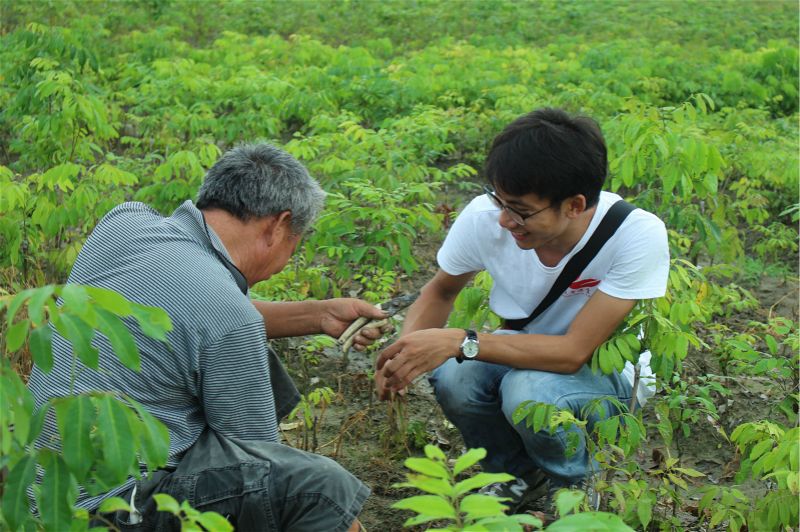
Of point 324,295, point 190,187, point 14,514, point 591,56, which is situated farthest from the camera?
point 591,56

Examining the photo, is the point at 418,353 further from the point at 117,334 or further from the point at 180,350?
the point at 117,334

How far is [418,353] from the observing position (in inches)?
109

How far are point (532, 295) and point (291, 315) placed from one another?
0.76 metres

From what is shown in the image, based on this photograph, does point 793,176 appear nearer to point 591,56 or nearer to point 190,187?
point 190,187

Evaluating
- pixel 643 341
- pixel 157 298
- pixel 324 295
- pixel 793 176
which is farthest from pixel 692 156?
pixel 793 176

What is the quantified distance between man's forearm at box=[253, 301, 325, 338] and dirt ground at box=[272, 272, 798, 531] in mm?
416

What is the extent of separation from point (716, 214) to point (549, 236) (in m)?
1.93

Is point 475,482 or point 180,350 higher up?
point 475,482

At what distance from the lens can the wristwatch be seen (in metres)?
2.81

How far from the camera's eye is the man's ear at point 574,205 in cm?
271

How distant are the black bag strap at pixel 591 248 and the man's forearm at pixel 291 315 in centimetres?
73

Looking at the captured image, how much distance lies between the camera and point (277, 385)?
9.29ft

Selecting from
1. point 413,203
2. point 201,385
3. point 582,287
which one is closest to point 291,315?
point 201,385

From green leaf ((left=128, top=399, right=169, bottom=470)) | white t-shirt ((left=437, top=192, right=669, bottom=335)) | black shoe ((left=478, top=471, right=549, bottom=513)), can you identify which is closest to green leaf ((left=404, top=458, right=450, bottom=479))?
green leaf ((left=128, top=399, right=169, bottom=470))
